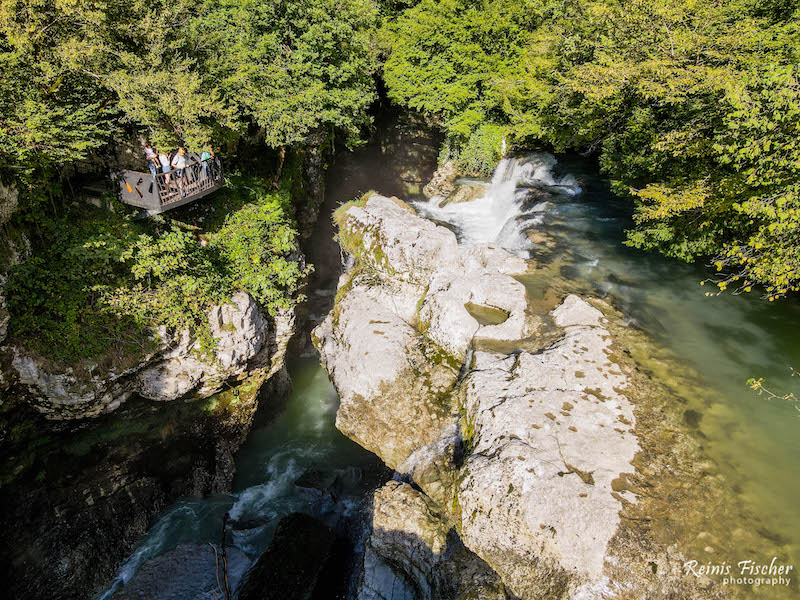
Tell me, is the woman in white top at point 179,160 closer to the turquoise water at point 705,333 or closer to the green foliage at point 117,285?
the green foliage at point 117,285

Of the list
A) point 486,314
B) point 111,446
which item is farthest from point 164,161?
point 486,314

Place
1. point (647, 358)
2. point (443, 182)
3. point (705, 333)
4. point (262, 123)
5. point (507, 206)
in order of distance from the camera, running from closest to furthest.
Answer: point (647, 358)
point (705, 333)
point (262, 123)
point (507, 206)
point (443, 182)

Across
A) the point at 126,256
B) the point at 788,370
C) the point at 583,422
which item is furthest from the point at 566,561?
the point at 126,256

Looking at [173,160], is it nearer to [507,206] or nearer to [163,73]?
[163,73]

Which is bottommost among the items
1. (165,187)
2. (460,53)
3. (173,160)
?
(165,187)

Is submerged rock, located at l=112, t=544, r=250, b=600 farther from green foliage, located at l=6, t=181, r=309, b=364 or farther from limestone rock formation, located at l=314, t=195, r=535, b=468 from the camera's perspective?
green foliage, located at l=6, t=181, r=309, b=364
